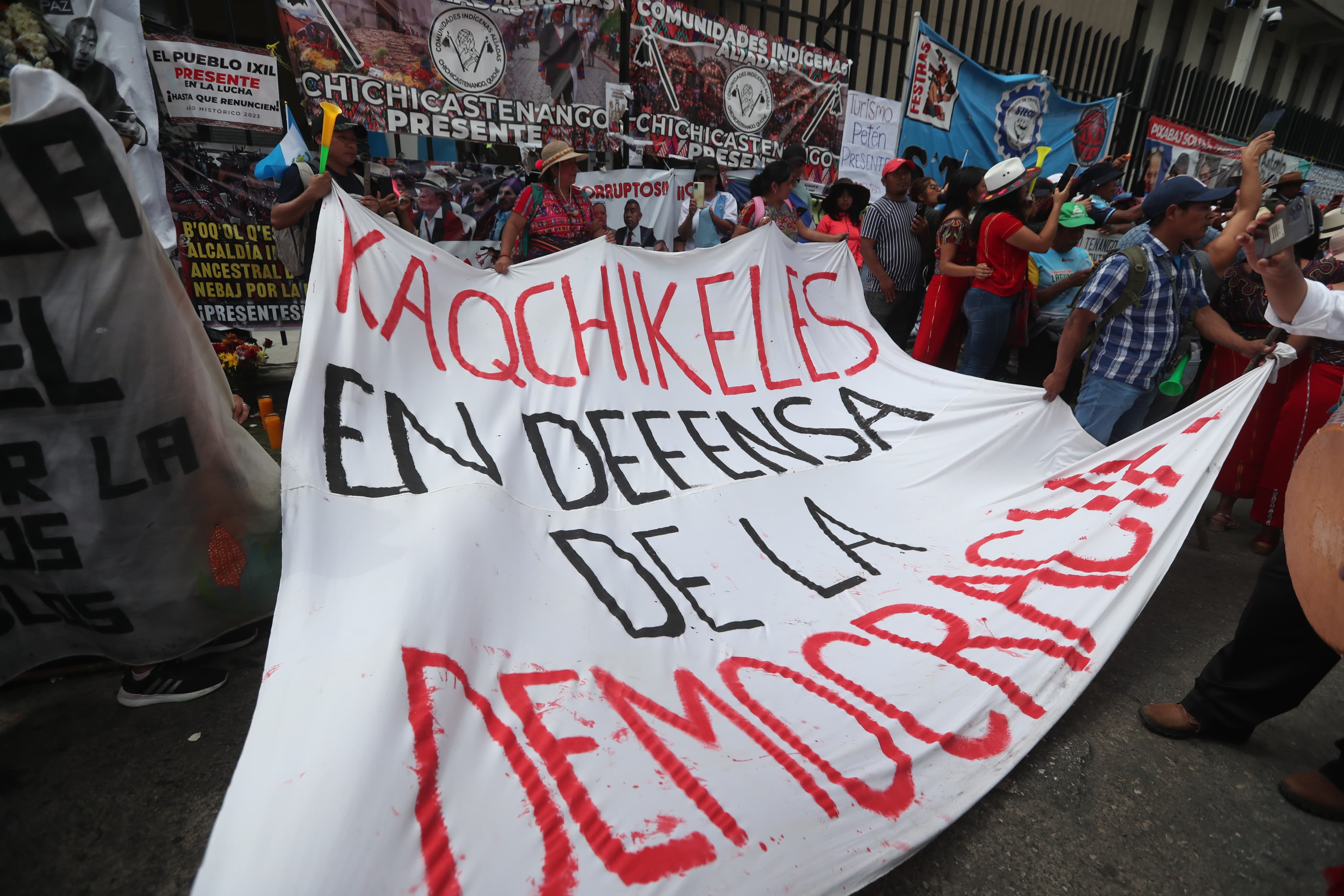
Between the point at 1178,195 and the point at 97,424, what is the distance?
12.5 feet

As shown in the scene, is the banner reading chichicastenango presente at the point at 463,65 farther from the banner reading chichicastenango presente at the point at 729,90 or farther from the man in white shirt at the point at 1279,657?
the man in white shirt at the point at 1279,657

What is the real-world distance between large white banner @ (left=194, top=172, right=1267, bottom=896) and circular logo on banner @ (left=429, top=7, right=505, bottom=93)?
274cm

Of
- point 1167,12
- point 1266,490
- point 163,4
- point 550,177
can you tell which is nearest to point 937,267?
point 1266,490

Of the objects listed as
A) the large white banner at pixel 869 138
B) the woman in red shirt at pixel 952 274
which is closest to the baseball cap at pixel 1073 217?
the woman in red shirt at pixel 952 274

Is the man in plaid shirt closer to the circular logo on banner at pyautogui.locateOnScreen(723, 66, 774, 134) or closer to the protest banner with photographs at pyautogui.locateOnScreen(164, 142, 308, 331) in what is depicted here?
the circular logo on banner at pyautogui.locateOnScreen(723, 66, 774, 134)

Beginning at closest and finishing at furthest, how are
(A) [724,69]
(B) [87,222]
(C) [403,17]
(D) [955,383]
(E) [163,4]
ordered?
(B) [87,222] → (D) [955,383] → (C) [403,17] → (E) [163,4] → (A) [724,69]

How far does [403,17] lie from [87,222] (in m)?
3.90

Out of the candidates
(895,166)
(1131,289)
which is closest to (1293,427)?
(1131,289)

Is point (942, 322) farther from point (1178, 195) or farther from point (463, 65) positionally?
point (463, 65)

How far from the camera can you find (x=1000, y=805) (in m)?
1.85

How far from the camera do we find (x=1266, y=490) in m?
3.75

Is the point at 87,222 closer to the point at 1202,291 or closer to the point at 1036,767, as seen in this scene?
the point at 1036,767

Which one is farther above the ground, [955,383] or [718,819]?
[955,383]

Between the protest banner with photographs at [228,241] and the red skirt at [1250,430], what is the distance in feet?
19.8
